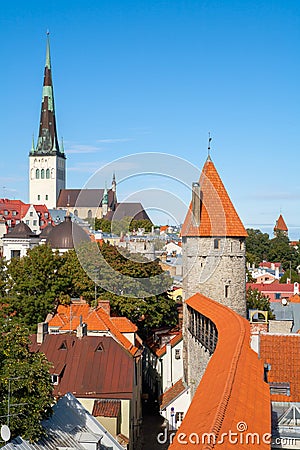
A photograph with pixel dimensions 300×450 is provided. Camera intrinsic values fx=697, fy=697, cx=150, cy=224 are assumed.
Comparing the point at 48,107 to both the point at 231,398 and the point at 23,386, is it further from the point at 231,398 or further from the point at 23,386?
the point at 231,398

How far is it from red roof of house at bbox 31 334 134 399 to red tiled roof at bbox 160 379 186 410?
158 inches

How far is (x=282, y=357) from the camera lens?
19781mm

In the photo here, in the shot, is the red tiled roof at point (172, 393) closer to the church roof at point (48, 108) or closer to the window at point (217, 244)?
the window at point (217, 244)

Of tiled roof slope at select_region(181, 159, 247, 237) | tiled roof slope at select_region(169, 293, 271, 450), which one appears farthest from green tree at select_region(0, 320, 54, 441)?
tiled roof slope at select_region(181, 159, 247, 237)

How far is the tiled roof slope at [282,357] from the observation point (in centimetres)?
1862

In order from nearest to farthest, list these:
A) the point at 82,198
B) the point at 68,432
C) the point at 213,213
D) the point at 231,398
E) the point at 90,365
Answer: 1. the point at 231,398
2. the point at 68,432
3. the point at 90,365
4. the point at 213,213
5. the point at 82,198

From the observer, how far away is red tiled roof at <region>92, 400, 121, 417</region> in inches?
891

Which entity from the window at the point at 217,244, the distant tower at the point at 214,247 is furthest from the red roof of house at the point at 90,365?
the window at the point at 217,244

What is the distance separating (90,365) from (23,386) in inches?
387

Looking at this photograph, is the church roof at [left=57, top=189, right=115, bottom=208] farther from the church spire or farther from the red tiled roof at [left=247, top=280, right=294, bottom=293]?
the red tiled roof at [left=247, top=280, right=294, bottom=293]

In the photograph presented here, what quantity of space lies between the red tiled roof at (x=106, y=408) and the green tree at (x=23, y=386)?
6.64 meters

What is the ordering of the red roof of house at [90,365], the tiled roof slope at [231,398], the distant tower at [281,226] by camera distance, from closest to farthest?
the tiled roof slope at [231,398] < the red roof of house at [90,365] < the distant tower at [281,226]

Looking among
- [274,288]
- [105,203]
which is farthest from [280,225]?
[274,288]

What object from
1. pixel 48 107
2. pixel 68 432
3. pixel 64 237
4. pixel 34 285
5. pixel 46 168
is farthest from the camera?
pixel 46 168
